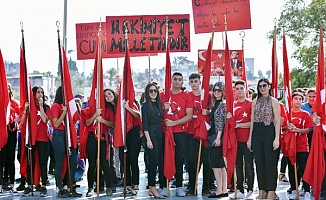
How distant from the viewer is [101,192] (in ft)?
39.4

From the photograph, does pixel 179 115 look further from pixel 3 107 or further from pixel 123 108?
pixel 3 107

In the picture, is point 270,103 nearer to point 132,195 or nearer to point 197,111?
point 197,111

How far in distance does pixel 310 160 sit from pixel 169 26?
4301mm

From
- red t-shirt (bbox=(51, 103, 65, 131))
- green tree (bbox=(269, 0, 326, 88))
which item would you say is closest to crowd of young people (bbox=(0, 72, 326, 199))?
red t-shirt (bbox=(51, 103, 65, 131))

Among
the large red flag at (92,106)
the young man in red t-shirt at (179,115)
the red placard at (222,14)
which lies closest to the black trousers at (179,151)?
the young man in red t-shirt at (179,115)

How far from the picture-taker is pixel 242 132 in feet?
35.8

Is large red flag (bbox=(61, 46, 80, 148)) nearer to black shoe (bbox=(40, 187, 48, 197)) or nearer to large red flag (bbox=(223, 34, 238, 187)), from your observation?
black shoe (bbox=(40, 187, 48, 197))

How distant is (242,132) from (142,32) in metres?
3.63

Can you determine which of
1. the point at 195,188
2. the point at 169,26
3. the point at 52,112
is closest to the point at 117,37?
the point at 169,26

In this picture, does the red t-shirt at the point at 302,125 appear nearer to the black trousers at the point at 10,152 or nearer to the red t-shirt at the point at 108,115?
the red t-shirt at the point at 108,115

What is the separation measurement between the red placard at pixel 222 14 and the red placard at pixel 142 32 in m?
0.61

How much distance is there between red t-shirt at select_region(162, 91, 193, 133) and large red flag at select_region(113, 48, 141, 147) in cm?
71

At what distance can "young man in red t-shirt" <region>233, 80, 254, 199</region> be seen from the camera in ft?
35.5

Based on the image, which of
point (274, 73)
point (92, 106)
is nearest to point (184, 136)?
point (92, 106)
